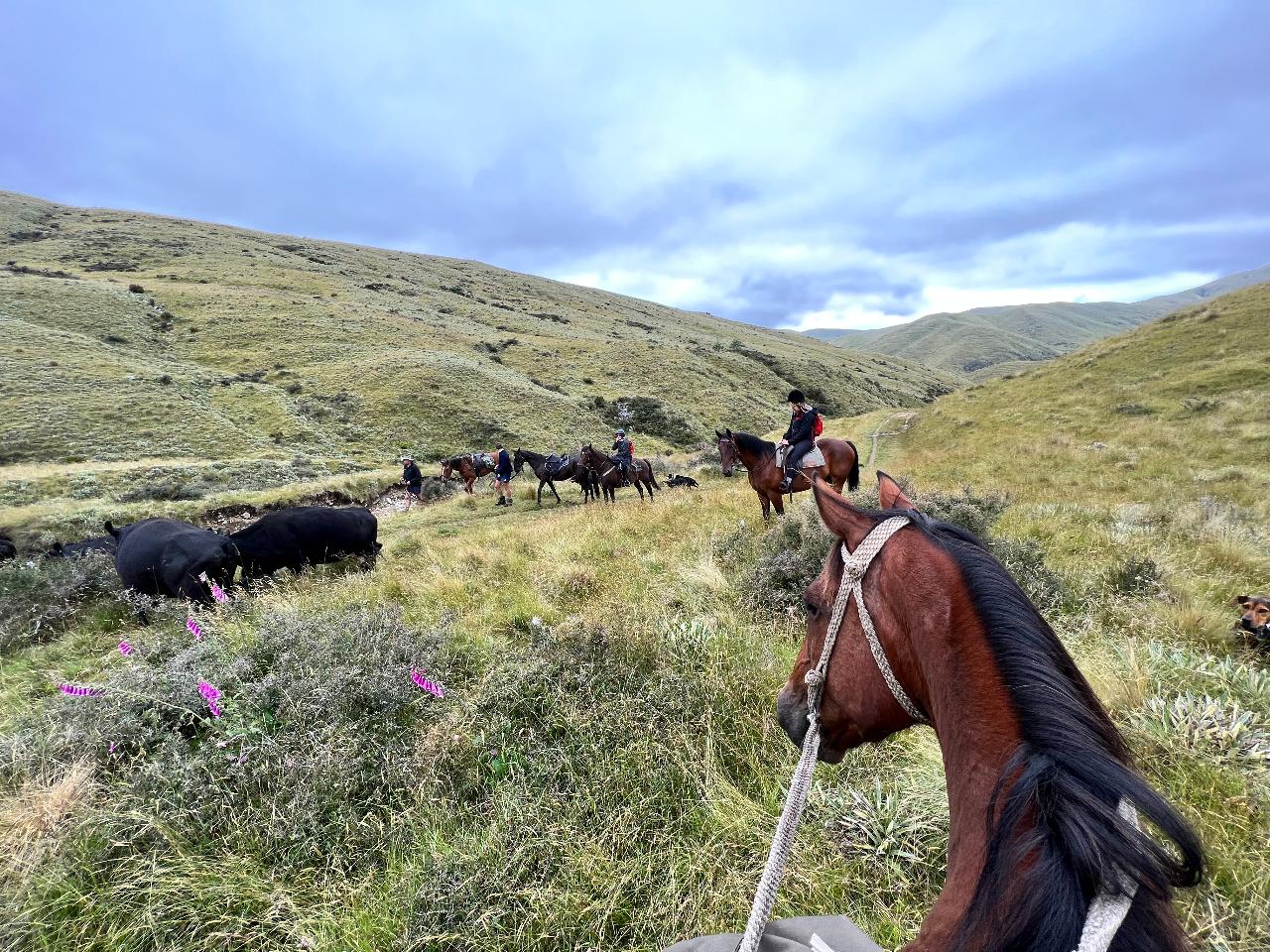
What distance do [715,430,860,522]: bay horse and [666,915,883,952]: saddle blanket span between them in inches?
290

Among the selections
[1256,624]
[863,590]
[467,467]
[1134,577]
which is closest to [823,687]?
[863,590]

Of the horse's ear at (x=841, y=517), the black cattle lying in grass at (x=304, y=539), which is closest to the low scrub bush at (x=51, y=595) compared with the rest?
the black cattle lying in grass at (x=304, y=539)

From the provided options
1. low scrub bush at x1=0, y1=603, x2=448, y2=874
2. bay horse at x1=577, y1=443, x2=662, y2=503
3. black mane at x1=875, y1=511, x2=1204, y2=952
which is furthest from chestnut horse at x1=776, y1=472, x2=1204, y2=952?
bay horse at x1=577, y1=443, x2=662, y2=503

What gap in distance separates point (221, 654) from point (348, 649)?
3.80ft

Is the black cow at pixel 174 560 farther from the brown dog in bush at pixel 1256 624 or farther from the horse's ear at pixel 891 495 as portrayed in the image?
the brown dog in bush at pixel 1256 624

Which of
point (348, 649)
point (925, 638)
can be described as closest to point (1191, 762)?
point (925, 638)

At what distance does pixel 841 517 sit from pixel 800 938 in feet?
4.89

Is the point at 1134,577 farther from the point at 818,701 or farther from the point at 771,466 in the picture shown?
the point at 771,466

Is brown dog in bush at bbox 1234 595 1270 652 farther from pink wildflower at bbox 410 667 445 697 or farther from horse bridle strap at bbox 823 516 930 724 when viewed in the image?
pink wildflower at bbox 410 667 445 697

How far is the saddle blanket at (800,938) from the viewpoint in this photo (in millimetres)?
1694

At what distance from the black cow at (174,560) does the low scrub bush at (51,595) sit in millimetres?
653

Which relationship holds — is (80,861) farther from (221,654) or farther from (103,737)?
(221,654)

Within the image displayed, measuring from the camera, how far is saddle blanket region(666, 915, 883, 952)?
5.56 feet

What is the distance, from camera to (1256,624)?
4.01 metres
